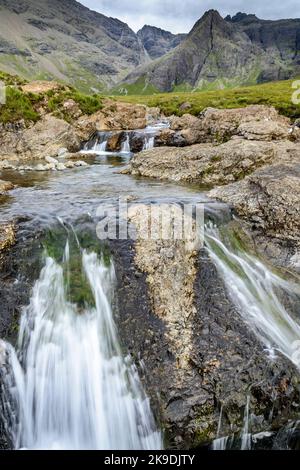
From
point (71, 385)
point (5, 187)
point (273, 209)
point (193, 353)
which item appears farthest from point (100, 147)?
point (71, 385)

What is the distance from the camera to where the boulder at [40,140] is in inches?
1351

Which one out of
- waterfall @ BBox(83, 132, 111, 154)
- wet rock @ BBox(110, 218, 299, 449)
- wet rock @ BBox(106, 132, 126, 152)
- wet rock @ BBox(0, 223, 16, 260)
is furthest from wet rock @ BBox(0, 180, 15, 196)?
wet rock @ BBox(106, 132, 126, 152)

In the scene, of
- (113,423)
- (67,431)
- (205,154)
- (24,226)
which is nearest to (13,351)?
(67,431)

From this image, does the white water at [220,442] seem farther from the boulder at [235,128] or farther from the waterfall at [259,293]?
the boulder at [235,128]

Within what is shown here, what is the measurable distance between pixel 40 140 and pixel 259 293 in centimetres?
3016

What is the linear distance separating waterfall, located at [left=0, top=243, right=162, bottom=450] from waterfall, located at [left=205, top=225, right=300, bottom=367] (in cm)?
367

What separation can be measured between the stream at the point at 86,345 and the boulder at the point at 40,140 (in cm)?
2256

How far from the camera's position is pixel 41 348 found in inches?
366

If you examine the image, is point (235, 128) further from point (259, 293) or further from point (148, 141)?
point (259, 293)

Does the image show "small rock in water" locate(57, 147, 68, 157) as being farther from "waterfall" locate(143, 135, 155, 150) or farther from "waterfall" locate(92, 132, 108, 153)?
"waterfall" locate(143, 135, 155, 150)

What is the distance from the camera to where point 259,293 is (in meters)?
11.6

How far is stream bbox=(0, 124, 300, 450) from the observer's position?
8.56 metres

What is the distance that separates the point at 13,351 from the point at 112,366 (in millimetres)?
2379

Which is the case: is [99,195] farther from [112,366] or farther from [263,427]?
[263,427]
